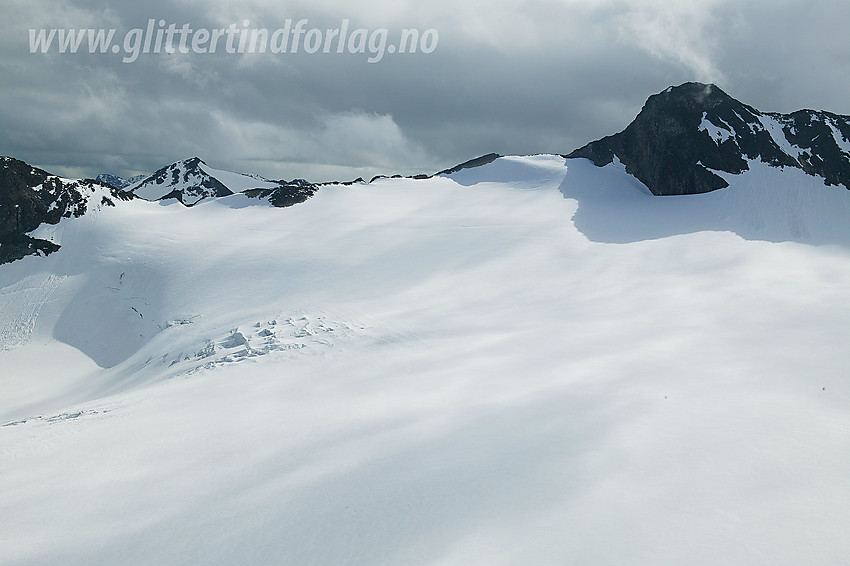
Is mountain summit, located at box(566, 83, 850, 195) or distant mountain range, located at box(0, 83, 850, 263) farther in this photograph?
mountain summit, located at box(566, 83, 850, 195)

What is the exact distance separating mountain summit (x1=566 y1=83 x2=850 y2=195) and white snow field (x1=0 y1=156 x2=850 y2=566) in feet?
22.1

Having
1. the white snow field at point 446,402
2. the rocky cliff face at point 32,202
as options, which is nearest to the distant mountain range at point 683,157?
the rocky cliff face at point 32,202

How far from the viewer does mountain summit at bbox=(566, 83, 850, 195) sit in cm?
3647

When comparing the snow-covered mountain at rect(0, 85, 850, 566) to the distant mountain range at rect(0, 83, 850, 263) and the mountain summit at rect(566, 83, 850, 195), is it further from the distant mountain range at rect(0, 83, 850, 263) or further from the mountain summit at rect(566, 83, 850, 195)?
the mountain summit at rect(566, 83, 850, 195)

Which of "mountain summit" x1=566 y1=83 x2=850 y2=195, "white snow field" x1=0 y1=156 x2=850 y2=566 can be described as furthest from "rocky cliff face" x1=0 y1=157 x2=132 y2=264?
A: "mountain summit" x1=566 y1=83 x2=850 y2=195

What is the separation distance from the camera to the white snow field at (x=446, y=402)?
6645 mm

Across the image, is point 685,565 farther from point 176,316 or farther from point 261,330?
point 176,316

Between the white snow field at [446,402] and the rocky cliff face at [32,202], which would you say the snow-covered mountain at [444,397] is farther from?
the rocky cliff face at [32,202]

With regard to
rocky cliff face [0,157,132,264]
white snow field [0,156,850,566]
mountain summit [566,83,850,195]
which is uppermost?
mountain summit [566,83,850,195]

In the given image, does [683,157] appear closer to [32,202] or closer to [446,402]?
[446,402]

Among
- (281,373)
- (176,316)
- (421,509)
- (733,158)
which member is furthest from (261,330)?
(733,158)

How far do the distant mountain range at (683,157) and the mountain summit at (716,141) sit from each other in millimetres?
70

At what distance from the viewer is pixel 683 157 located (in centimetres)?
3803

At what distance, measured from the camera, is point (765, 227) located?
29.4 metres
